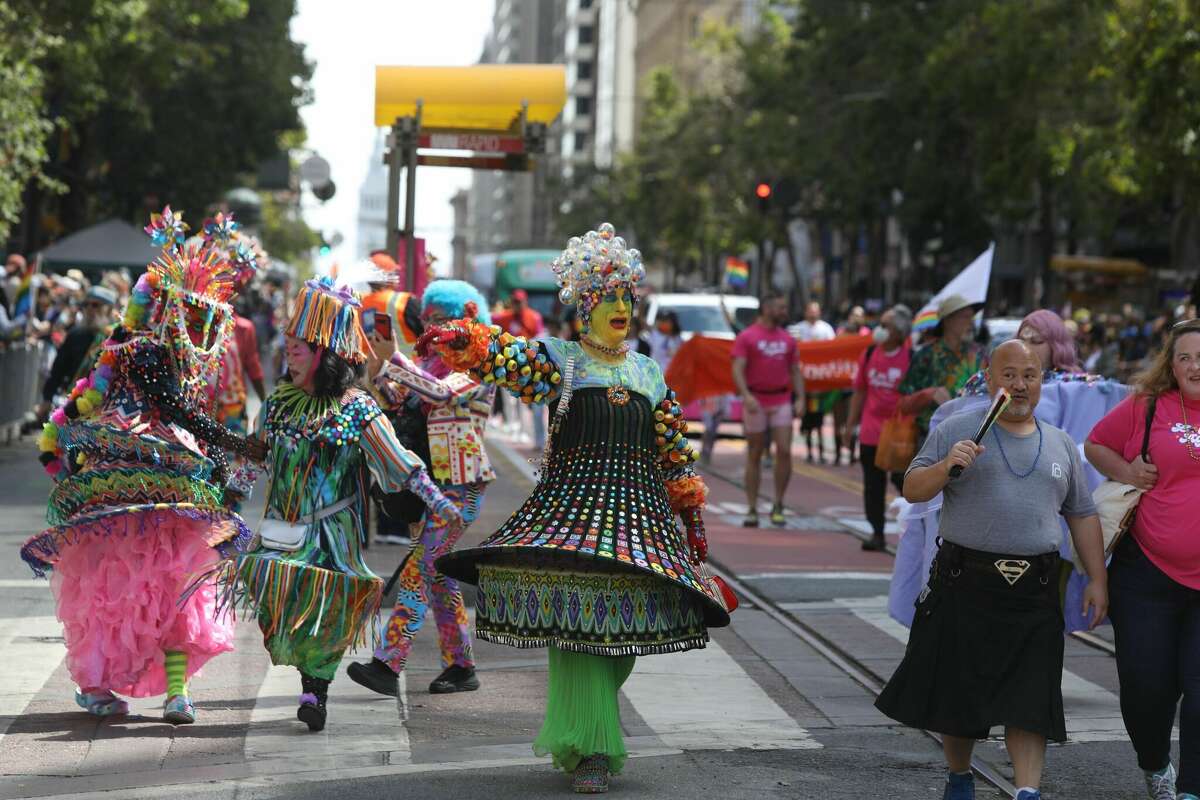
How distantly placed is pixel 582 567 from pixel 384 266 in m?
5.17

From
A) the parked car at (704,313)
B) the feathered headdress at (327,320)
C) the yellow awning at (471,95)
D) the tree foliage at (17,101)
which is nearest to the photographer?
the feathered headdress at (327,320)

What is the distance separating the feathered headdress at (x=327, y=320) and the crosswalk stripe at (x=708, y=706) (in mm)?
1882

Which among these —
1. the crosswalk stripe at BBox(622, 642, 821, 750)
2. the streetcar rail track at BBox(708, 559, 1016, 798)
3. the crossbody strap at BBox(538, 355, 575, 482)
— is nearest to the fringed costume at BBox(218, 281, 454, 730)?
the crossbody strap at BBox(538, 355, 575, 482)

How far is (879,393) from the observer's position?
45.1 ft

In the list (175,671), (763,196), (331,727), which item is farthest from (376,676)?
(763,196)

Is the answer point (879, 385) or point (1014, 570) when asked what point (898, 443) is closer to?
point (879, 385)

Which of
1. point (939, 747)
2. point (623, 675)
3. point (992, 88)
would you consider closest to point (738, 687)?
point (939, 747)

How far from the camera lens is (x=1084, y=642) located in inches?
396

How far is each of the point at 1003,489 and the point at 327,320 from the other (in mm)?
2582

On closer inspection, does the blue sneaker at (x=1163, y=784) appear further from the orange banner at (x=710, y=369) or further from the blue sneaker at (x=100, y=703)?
the orange banner at (x=710, y=369)

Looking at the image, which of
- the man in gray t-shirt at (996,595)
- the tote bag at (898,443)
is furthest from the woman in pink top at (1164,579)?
the tote bag at (898,443)

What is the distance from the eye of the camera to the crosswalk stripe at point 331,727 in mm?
6957

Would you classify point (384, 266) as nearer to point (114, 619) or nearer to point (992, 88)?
point (114, 619)

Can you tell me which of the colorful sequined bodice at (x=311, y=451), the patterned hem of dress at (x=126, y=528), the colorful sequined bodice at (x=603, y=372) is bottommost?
the patterned hem of dress at (x=126, y=528)
